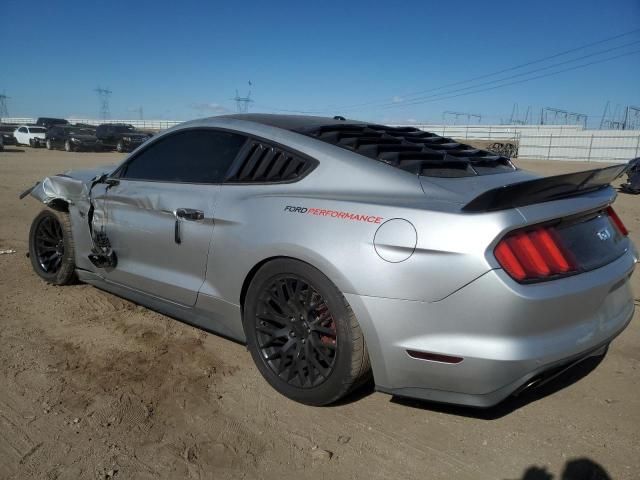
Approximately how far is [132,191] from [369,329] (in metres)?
2.15

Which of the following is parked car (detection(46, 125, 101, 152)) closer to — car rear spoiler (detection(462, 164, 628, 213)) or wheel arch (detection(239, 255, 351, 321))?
wheel arch (detection(239, 255, 351, 321))

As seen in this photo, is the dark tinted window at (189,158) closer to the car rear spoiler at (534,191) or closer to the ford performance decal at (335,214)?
the ford performance decal at (335,214)

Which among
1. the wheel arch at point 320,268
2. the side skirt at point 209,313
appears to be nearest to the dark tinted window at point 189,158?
the wheel arch at point 320,268

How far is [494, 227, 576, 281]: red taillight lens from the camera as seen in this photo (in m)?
2.18

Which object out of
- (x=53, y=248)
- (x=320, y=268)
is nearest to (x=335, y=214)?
(x=320, y=268)

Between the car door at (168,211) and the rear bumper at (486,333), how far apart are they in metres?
1.24

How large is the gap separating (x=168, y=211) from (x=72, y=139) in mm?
30522

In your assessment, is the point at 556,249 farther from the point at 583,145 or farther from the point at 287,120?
the point at 583,145

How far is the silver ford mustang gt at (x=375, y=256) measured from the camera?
2.21m

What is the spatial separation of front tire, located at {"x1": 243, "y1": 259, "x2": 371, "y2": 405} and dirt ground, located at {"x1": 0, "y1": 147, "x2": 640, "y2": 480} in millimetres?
158

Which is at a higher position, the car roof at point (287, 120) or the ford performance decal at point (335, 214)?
the car roof at point (287, 120)

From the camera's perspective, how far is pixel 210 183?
3.24 m

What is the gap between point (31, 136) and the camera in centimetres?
3309

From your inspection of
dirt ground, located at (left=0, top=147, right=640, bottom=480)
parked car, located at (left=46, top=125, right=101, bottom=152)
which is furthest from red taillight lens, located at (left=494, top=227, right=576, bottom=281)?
parked car, located at (left=46, top=125, right=101, bottom=152)
